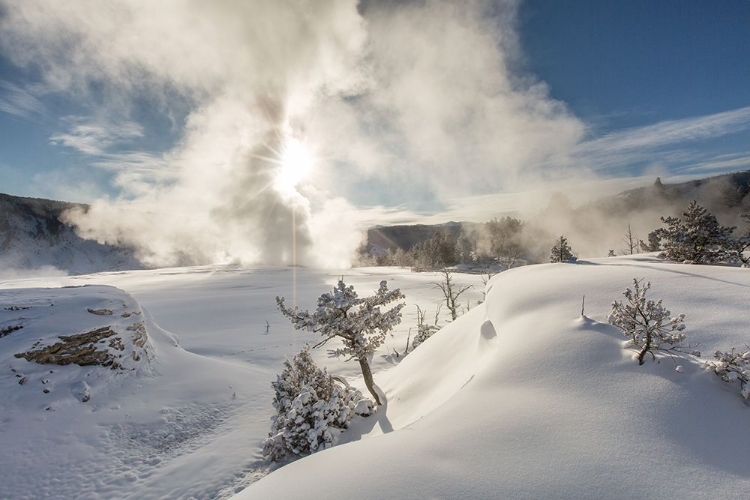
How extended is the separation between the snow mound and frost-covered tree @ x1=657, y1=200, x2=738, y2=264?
169 inches

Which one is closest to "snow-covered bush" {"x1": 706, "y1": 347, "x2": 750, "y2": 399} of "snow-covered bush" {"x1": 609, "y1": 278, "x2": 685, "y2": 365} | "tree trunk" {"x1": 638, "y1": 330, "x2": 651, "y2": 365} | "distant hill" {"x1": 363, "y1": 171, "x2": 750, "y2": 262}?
"snow-covered bush" {"x1": 609, "y1": 278, "x2": 685, "y2": 365}

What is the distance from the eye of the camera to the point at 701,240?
966cm

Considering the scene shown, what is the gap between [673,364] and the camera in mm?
4316

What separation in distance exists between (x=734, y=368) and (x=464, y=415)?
3.41m

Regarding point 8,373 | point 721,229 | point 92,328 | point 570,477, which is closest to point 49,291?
point 92,328

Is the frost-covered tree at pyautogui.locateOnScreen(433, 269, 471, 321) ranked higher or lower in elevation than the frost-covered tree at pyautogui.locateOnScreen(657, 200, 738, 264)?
lower

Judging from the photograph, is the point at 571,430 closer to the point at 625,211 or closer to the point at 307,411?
the point at 307,411

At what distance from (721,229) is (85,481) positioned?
1860 centimetres

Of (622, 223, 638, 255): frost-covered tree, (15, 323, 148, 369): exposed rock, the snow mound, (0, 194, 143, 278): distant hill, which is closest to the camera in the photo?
the snow mound

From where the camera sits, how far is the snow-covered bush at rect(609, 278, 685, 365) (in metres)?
4.27

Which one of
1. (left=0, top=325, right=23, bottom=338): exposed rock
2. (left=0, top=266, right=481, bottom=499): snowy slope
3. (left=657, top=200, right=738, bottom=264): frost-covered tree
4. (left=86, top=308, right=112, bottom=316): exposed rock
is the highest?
(left=657, top=200, right=738, bottom=264): frost-covered tree

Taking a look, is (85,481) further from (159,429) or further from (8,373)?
(8,373)

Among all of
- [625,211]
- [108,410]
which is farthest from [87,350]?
[625,211]

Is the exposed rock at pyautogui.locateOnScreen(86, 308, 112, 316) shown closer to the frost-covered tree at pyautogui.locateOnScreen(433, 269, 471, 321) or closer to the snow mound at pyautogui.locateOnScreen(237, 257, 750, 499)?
the snow mound at pyautogui.locateOnScreen(237, 257, 750, 499)
